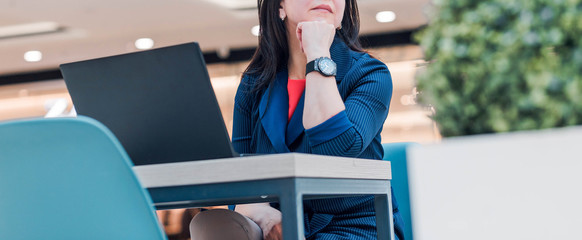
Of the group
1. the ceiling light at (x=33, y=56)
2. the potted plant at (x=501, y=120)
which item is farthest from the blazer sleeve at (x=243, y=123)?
the ceiling light at (x=33, y=56)

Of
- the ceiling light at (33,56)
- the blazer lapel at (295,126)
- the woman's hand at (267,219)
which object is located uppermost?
the ceiling light at (33,56)

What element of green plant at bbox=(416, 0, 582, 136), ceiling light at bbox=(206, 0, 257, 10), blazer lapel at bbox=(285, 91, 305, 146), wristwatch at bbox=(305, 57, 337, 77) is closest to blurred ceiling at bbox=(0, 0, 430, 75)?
ceiling light at bbox=(206, 0, 257, 10)

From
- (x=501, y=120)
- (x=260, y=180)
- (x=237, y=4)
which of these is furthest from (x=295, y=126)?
(x=237, y=4)

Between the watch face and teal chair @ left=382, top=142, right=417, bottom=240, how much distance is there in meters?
0.42

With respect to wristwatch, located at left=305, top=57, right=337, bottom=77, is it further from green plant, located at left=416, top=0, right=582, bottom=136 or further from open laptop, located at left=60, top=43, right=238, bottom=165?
green plant, located at left=416, top=0, right=582, bottom=136

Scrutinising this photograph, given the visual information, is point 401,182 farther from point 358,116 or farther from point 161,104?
point 161,104

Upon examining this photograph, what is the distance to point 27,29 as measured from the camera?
704cm

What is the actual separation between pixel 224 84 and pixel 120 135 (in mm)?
6922

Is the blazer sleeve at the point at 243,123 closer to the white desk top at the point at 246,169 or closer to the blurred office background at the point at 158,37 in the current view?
the white desk top at the point at 246,169

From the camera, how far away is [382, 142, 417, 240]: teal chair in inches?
66.0

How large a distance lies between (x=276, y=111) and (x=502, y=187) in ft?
3.60

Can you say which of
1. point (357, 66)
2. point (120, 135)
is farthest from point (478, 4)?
point (120, 135)

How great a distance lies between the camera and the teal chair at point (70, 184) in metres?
0.82

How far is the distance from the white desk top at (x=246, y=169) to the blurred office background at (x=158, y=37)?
5058 millimetres
